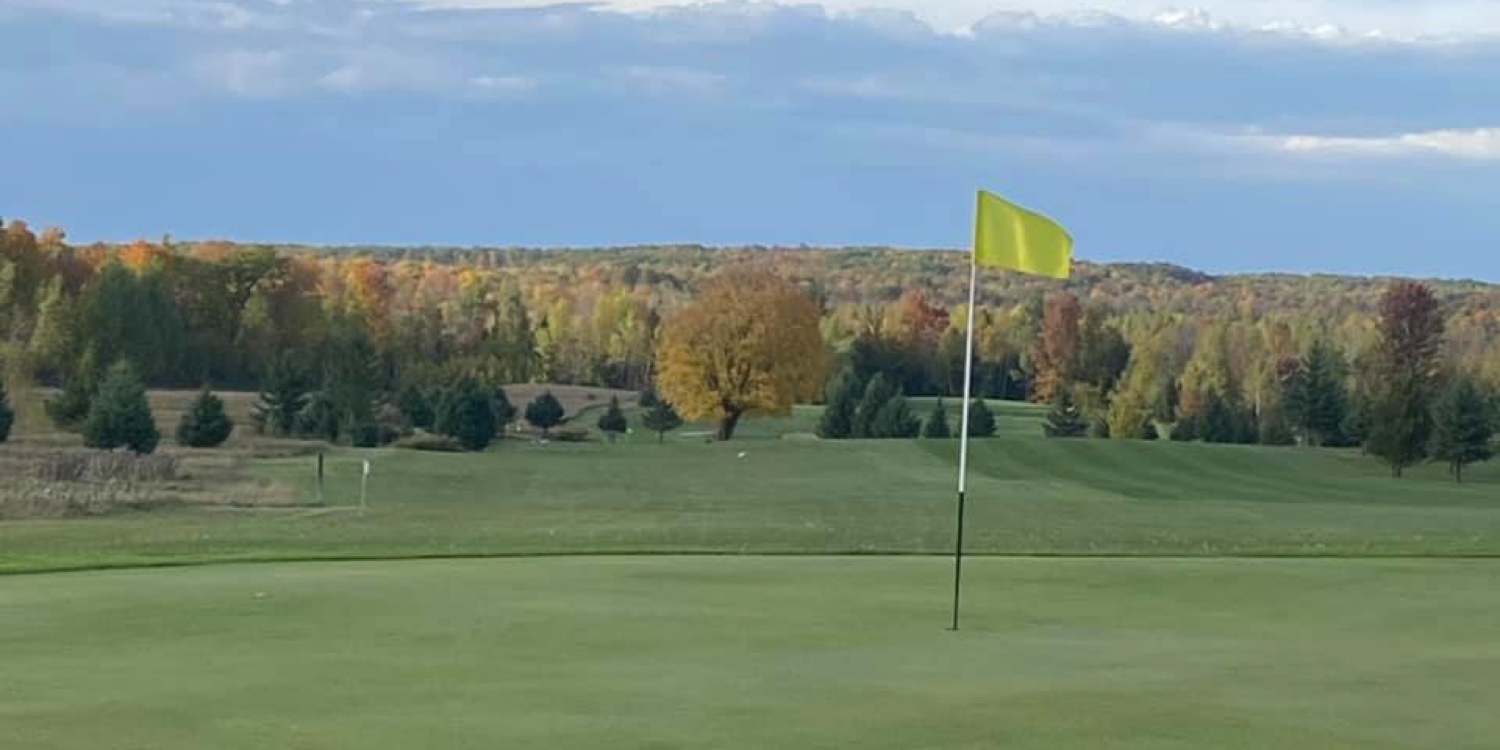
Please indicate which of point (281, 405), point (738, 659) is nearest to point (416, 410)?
point (281, 405)

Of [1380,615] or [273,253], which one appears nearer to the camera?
[1380,615]

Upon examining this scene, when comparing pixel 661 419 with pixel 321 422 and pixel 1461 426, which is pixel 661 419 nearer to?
pixel 321 422

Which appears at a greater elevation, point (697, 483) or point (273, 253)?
point (273, 253)

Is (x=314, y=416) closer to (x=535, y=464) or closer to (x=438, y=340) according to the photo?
(x=535, y=464)

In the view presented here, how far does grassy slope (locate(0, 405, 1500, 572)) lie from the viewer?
25.0 meters

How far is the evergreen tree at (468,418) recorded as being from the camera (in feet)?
219

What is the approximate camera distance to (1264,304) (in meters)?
159

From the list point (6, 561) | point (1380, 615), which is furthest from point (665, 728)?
point (6, 561)

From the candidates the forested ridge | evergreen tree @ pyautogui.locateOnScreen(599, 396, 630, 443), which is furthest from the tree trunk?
A: evergreen tree @ pyautogui.locateOnScreen(599, 396, 630, 443)

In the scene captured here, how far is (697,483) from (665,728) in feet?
143

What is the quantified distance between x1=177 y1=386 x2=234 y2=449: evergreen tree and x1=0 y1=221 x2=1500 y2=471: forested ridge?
816 centimetres

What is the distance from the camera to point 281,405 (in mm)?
66625

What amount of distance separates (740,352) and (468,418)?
30.6ft

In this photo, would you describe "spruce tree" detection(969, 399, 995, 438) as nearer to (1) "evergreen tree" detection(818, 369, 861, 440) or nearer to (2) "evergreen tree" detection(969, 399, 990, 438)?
(2) "evergreen tree" detection(969, 399, 990, 438)
